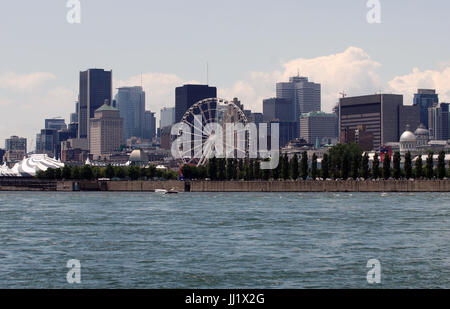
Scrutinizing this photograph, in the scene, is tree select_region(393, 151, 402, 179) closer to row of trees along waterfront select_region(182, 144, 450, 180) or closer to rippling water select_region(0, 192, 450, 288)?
row of trees along waterfront select_region(182, 144, 450, 180)

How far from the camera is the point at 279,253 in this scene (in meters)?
47.8

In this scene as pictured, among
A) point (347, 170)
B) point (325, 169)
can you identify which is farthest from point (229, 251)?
point (325, 169)

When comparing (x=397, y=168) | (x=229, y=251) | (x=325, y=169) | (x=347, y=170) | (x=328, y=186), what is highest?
(x=397, y=168)

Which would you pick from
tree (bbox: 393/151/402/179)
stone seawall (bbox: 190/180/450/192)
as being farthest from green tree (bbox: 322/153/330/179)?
tree (bbox: 393/151/402/179)

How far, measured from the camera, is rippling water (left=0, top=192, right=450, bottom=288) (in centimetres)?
3791

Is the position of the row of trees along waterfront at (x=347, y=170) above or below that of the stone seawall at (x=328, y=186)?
above

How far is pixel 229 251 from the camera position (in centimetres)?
4912

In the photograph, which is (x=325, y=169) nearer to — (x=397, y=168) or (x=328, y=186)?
(x=328, y=186)

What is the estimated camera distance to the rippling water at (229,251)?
124 ft

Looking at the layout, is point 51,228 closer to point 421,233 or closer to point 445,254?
point 421,233

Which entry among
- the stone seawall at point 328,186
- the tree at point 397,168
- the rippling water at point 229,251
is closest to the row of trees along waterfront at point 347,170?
the tree at point 397,168

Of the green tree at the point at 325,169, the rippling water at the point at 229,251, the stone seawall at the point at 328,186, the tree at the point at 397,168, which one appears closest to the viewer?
the rippling water at the point at 229,251

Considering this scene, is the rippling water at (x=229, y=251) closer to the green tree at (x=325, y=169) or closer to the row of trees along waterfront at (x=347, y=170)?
the row of trees along waterfront at (x=347, y=170)

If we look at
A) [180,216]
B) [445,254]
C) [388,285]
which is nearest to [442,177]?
[180,216]
